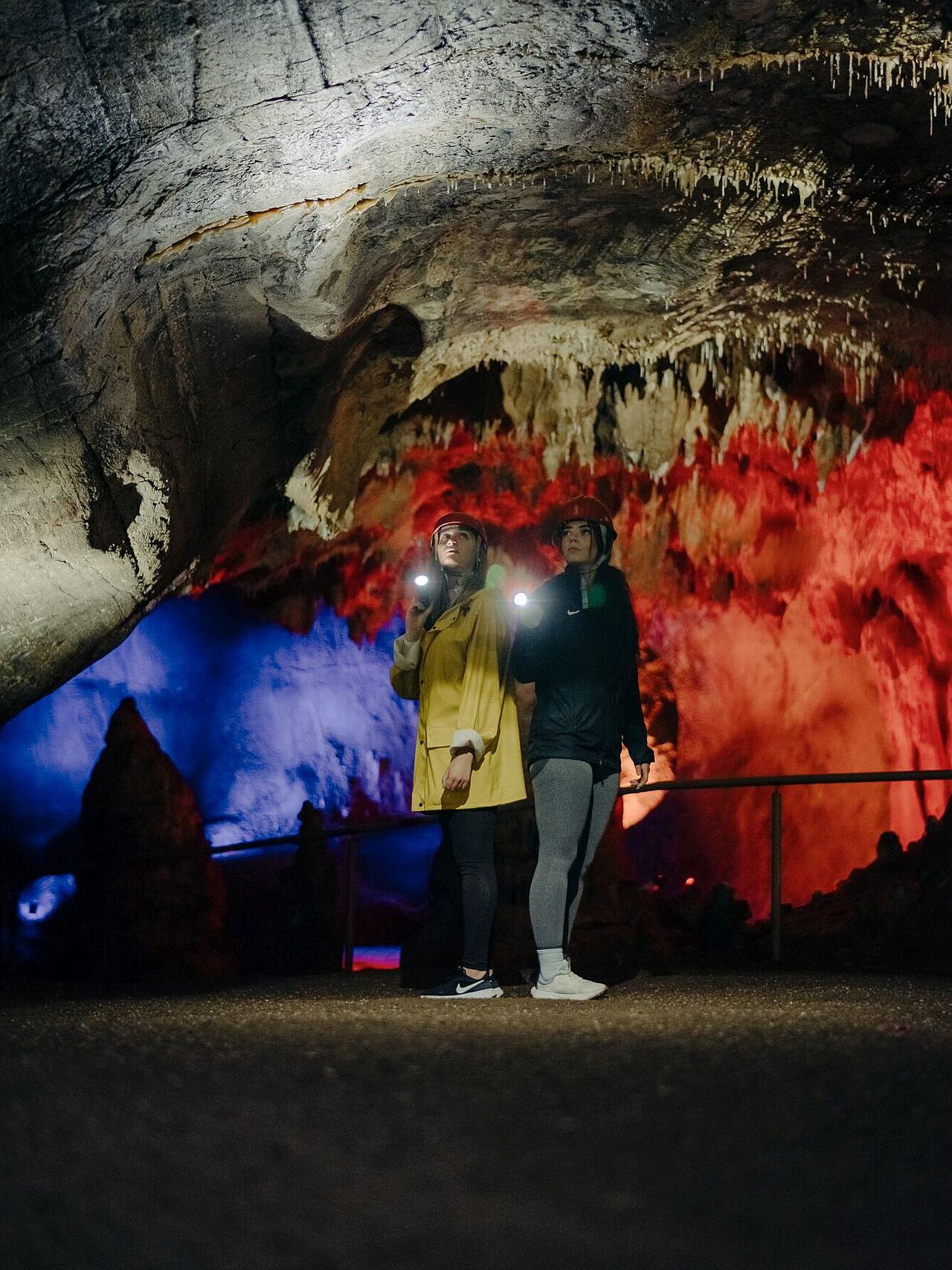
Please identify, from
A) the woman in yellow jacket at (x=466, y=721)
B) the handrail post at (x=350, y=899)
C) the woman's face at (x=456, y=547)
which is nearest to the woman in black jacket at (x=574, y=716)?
the woman in yellow jacket at (x=466, y=721)

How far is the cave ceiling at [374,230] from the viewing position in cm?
408

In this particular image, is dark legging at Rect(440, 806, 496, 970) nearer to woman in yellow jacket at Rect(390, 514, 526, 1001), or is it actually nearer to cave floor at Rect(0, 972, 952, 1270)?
woman in yellow jacket at Rect(390, 514, 526, 1001)

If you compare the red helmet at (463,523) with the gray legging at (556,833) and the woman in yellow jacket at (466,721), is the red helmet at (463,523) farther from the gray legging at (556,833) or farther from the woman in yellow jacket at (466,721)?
the gray legging at (556,833)

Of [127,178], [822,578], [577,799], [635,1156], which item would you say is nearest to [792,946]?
[822,578]

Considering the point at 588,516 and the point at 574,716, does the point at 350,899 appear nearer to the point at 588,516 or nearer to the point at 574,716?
the point at 574,716

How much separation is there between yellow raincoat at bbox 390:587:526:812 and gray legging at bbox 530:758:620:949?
4.0 inches

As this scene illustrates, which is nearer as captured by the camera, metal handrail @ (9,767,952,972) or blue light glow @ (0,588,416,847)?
metal handrail @ (9,767,952,972)

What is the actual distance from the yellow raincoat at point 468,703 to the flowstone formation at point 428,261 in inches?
64.7

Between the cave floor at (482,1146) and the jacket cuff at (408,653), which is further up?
the jacket cuff at (408,653)

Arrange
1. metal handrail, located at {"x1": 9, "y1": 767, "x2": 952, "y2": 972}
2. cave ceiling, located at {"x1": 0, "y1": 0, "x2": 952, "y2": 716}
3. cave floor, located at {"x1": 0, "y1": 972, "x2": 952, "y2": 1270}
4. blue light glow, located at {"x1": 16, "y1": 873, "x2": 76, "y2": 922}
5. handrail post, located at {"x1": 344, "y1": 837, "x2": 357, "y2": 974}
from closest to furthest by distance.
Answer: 1. cave floor, located at {"x1": 0, "y1": 972, "x2": 952, "y2": 1270}
2. cave ceiling, located at {"x1": 0, "y1": 0, "x2": 952, "y2": 716}
3. metal handrail, located at {"x1": 9, "y1": 767, "x2": 952, "y2": 972}
4. handrail post, located at {"x1": 344, "y1": 837, "x2": 357, "y2": 974}
5. blue light glow, located at {"x1": 16, "y1": 873, "x2": 76, "y2": 922}

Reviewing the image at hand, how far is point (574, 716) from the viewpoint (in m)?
4.10

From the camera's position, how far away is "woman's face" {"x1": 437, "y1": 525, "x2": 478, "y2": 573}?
439 cm

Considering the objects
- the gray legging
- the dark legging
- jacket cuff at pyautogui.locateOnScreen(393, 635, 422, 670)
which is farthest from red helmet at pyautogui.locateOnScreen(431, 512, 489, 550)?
the dark legging

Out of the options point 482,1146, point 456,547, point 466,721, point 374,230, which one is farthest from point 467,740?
point 374,230
